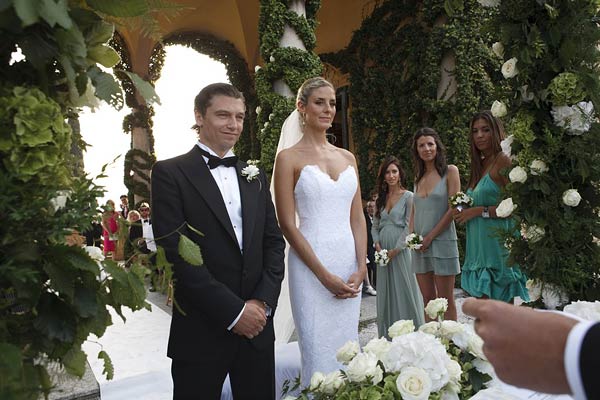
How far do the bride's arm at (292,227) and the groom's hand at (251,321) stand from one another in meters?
0.72

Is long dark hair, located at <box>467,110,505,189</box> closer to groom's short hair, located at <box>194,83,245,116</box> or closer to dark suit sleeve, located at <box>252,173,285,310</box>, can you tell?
dark suit sleeve, located at <box>252,173,285,310</box>

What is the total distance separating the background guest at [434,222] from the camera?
4605 millimetres

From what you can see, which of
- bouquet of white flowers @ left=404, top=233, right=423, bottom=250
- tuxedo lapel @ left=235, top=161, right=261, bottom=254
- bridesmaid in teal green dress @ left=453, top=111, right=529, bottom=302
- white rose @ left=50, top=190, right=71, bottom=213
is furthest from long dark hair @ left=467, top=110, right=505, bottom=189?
white rose @ left=50, top=190, right=71, bottom=213

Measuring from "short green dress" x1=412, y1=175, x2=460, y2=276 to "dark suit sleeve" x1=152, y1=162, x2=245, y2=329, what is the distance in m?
2.77

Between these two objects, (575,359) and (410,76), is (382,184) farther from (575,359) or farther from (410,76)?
(575,359)

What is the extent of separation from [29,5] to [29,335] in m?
0.63

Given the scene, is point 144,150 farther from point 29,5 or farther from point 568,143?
point 29,5

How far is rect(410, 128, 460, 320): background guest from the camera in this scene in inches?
181

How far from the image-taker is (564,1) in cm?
305

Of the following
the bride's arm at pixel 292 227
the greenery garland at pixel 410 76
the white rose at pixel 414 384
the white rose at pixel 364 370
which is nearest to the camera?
the white rose at pixel 414 384

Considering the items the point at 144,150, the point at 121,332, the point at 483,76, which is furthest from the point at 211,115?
the point at 144,150

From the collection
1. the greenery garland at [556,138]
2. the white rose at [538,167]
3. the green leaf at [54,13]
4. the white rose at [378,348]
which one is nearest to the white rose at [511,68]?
the greenery garland at [556,138]

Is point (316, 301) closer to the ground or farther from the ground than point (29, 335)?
closer to the ground

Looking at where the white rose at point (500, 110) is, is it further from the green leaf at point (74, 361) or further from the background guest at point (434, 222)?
the green leaf at point (74, 361)
